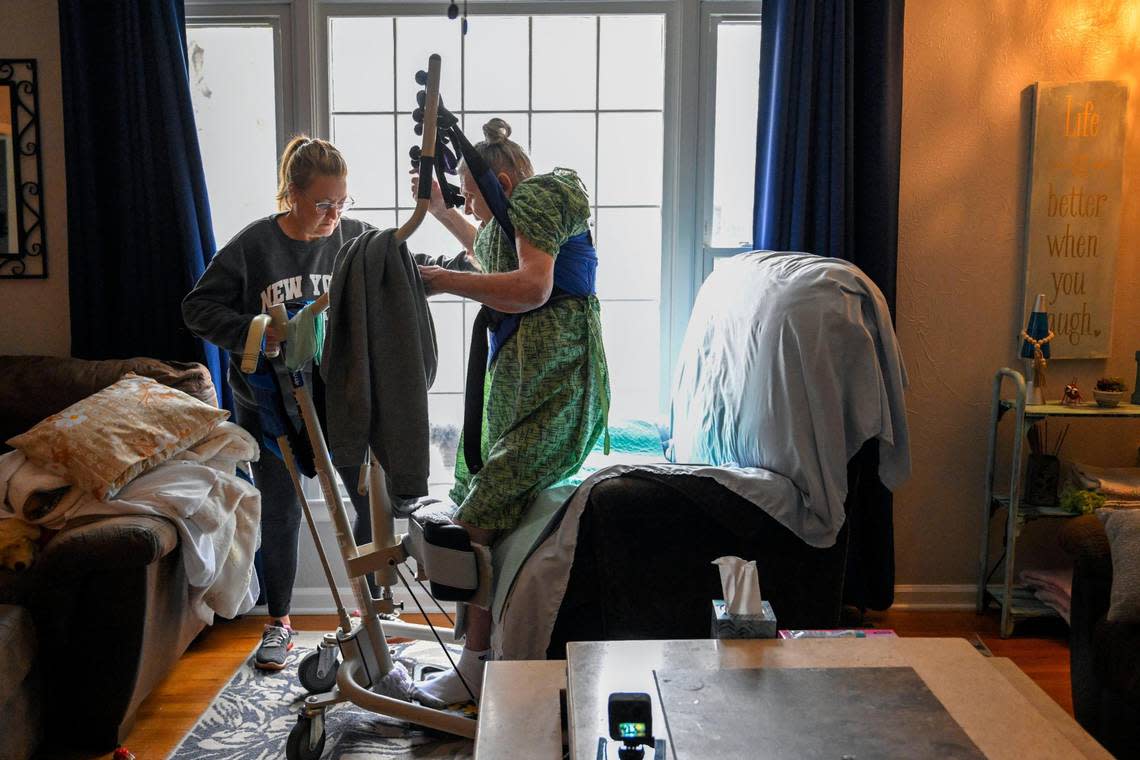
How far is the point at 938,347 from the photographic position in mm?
3094

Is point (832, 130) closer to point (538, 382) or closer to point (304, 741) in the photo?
point (538, 382)

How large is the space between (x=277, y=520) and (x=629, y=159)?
165 cm

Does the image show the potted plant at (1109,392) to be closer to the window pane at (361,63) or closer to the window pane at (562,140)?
the window pane at (562,140)

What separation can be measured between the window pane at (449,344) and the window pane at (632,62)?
88 centimetres

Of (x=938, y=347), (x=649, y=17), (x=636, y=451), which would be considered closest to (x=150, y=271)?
(x=636, y=451)

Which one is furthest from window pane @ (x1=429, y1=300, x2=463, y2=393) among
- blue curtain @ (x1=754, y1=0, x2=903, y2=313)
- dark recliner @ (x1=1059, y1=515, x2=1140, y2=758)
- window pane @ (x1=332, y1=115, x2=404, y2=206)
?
dark recliner @ (x1=1059, y1=515, x2=1140, y2=758)

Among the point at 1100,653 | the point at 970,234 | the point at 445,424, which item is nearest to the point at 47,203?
the point at 445,424

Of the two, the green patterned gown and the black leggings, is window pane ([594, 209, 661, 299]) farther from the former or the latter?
the black leggings

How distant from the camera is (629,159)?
3162 millimetres

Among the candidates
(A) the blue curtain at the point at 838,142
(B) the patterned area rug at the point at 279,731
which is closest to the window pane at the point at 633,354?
(A) the blue curtain at the point at 838,142

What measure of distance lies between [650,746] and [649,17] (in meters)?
2.53

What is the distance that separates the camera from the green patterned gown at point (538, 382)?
6.79 ft

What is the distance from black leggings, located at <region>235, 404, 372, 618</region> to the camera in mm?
2729

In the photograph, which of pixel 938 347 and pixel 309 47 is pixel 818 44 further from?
pixel 309 47
